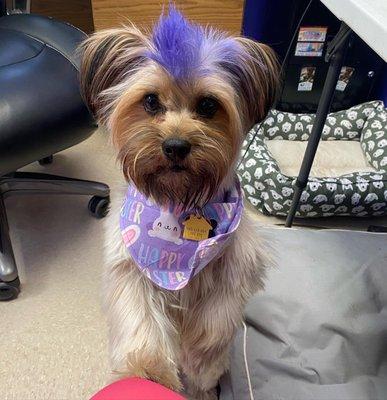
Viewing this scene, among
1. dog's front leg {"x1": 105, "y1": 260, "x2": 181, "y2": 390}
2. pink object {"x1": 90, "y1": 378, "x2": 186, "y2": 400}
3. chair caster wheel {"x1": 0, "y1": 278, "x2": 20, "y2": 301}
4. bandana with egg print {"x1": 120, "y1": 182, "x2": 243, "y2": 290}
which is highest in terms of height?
pink object {"x1": 90, "y1": 378, "x2": 186, "y2": 400}

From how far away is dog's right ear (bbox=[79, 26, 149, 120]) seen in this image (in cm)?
82

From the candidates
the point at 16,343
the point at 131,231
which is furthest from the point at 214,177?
the point at 16,343

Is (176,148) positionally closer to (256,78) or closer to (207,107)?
(207,107)

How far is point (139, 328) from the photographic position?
0.85 metres

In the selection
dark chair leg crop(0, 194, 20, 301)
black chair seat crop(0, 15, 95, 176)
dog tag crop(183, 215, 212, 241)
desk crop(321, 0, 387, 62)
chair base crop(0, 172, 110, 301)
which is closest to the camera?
desk crop(321, 0, 387, 62)

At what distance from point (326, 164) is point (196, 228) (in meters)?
1.22

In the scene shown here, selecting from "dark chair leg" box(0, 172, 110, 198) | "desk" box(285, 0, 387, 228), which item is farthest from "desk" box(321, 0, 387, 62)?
"dark chair leg" box(0, 172, 110, 198)

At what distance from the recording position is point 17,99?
3.67 feet

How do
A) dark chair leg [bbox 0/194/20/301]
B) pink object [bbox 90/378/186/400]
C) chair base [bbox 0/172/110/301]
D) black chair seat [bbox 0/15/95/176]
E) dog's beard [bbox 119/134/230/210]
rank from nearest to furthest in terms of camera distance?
pink object [bbox 90/378/186/400] → dog's beard [bbox 119/134/230/210] → black chair seat [bbox 0/15/95/176] → dark chair leg [bbox 0/194/20/301] → chair base [bbox 0/172/110/301]

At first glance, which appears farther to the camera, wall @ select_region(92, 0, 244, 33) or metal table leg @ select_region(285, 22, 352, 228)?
wall @ select_region(92, 0, 244, 33)

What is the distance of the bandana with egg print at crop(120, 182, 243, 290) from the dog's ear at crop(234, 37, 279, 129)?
211mm

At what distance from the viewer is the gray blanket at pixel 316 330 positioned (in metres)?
1.11

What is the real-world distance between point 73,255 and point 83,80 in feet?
2.72

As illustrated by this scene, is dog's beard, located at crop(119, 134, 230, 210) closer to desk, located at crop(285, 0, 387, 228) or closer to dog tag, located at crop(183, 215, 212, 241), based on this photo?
dog tag, located at crop(183, 215, 212, 241)
